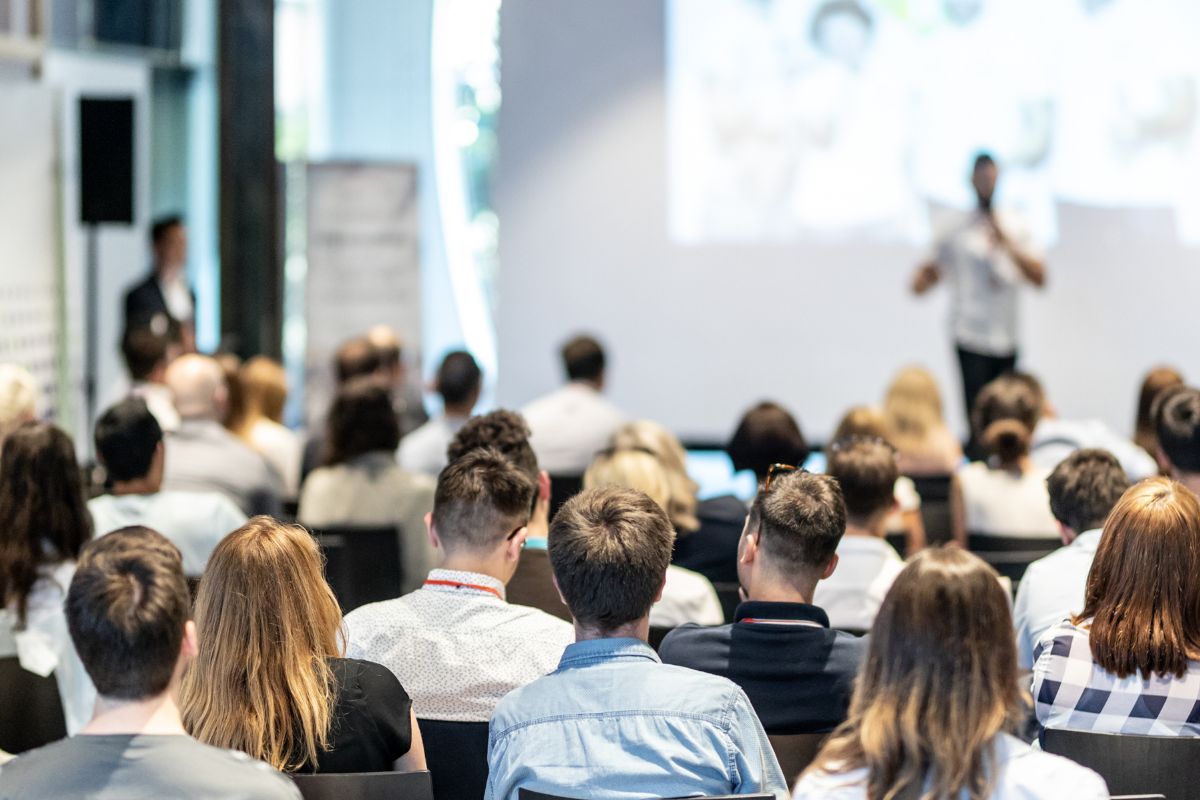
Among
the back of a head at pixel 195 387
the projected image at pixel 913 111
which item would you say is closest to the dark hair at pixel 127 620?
the back of a head at pixel 195 387

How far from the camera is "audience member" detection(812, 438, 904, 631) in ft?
11.4

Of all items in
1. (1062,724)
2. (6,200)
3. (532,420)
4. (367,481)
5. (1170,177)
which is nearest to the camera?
(1062,724)

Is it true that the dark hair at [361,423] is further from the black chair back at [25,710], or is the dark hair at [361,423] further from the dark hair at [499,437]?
the black chair back at [25,710]

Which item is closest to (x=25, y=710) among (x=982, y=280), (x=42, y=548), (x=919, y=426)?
(x=42, y=548)

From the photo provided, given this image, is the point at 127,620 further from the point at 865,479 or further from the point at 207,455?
the point at 207,455

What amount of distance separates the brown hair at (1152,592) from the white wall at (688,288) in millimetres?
5860

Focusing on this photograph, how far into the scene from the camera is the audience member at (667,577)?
3395 millimetres

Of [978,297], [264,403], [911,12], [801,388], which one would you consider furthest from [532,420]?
[911,12]

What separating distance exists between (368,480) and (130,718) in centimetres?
295

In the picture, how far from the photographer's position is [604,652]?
2.24 m

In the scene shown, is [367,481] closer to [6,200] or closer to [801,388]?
[6,200]

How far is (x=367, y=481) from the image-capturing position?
477 cm

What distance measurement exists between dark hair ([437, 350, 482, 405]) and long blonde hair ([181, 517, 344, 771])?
9.95 feet

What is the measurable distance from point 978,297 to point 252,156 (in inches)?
175
